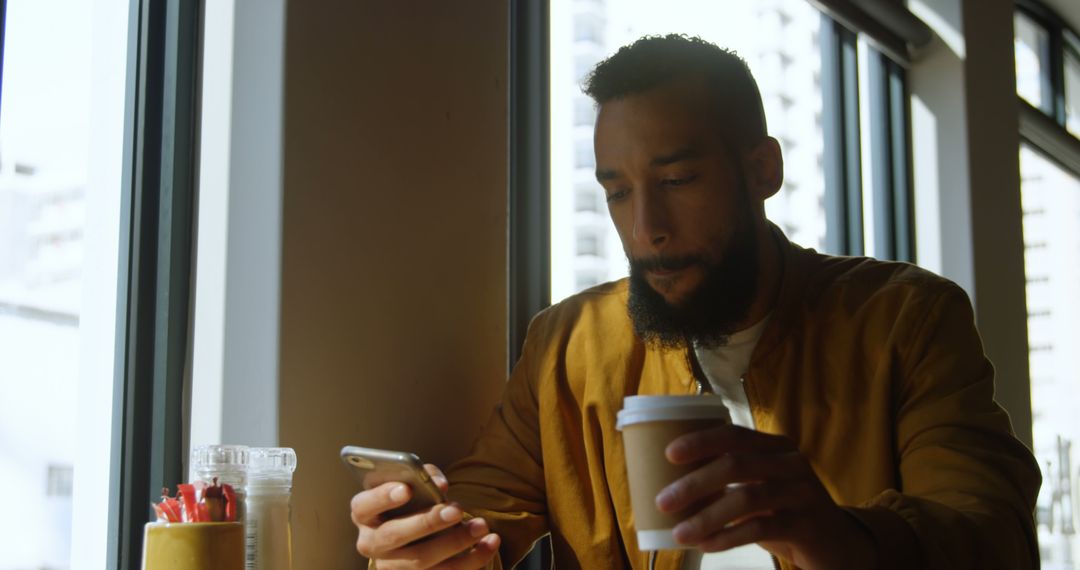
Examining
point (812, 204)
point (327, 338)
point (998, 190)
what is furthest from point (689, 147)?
point (998, 190)

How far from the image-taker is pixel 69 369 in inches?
57.2

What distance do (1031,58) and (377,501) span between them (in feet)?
14.4

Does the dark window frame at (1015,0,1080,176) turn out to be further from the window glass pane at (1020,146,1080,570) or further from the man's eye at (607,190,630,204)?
the man's eye at (607,190,630,204)

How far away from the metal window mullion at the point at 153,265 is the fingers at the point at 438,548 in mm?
368

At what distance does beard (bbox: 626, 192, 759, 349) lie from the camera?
163 cm

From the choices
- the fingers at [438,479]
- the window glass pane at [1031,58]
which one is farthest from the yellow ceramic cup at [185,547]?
the window glass pane at [1031,58]

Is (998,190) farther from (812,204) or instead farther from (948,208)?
(812,204)

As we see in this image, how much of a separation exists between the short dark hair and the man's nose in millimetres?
167

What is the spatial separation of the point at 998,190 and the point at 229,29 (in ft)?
9.34

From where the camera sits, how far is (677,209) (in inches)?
63.2

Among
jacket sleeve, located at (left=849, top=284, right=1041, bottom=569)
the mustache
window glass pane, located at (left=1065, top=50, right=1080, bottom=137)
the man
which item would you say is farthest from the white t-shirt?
window glass pane, located at (left=1065, top=50, right=1080, bottom=137)

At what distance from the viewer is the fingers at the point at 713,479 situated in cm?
99

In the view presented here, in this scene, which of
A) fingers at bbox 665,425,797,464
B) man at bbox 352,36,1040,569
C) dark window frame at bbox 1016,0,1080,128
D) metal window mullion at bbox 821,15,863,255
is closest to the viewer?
fingers at bbox 665,425,797,464

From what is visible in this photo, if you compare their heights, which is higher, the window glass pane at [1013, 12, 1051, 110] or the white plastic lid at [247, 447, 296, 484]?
the window glass pane at [1013, 12, 1051, 110]
